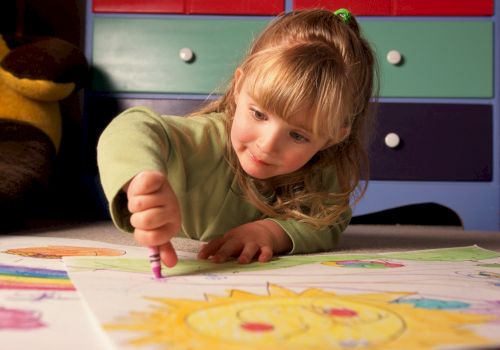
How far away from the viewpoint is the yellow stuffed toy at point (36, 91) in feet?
3.71

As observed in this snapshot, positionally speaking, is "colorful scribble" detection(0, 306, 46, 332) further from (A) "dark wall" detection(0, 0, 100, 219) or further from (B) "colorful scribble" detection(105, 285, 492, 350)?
(A) "dark wall" detection(0, 0, 100, 219)

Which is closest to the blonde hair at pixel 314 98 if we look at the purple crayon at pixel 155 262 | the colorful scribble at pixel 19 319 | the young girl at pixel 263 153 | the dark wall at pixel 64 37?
the young girl at pixel 263 153

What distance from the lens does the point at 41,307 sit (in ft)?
1.38

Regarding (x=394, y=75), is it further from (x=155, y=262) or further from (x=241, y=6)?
(x=155, y=262)

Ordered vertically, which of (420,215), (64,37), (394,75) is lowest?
(420,215)

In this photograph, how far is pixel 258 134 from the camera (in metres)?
0.71

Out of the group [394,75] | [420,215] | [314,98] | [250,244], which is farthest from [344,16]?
[420,215]

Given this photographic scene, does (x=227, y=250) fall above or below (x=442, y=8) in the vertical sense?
below

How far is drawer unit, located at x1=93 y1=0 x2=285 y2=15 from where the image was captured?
1335mm

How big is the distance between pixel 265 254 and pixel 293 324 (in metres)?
0.29

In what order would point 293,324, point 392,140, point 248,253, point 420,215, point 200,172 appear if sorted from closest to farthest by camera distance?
point 293,324 < point 248,253 < point 200,172 < point 392,140 < point 420,215

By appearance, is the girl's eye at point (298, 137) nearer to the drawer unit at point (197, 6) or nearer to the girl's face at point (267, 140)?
the girl's face at point (267, 140)

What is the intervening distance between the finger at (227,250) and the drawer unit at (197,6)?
778mm

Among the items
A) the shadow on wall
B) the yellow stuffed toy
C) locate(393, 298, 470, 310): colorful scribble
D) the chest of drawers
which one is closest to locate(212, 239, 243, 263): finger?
locate(393, 298, 470, 310): colorful scribble
